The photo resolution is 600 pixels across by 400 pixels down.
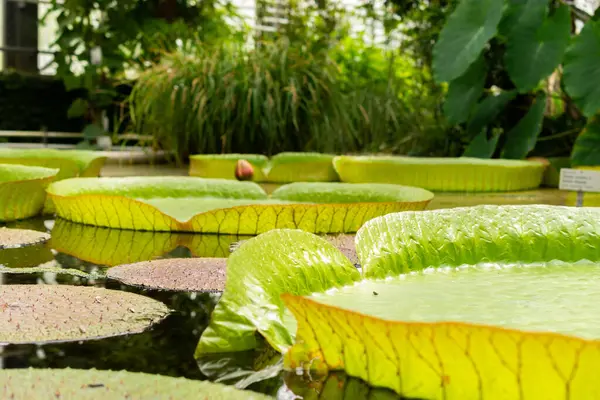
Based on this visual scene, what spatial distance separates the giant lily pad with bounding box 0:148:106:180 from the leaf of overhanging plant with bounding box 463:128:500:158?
278cm

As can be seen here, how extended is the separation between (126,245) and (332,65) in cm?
371

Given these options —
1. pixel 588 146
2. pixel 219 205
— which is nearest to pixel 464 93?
pixel 588 146

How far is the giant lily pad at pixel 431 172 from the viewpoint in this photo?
433 cm

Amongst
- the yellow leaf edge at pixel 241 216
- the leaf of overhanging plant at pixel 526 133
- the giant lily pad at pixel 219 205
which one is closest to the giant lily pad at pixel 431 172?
the leaf of overhanging plant at pixel 526 133

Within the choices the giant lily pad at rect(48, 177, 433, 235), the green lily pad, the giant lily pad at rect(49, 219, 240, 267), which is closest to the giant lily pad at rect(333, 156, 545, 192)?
the giant lily pad at rect(48, 177, 433, 235)

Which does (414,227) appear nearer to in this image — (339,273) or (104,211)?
(339,273)

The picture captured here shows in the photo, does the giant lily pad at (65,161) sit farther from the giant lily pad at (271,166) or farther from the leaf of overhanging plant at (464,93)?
the leaf of overhanging plant at (464,93)

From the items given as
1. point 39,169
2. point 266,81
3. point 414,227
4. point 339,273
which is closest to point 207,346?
point 339,273

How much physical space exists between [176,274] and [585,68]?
3484mm

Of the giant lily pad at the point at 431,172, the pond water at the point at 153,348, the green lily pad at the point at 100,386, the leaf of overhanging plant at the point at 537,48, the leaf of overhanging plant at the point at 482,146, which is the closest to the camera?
the green lily pad at the point at 100,386

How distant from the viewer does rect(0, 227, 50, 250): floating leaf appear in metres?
1.94

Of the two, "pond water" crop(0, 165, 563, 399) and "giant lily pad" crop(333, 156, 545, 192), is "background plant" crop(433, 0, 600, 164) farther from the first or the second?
"pond water" crop(0, 165, 563, 399)

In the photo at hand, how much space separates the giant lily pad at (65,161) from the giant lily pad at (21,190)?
33.0 inches

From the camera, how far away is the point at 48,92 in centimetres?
1004
